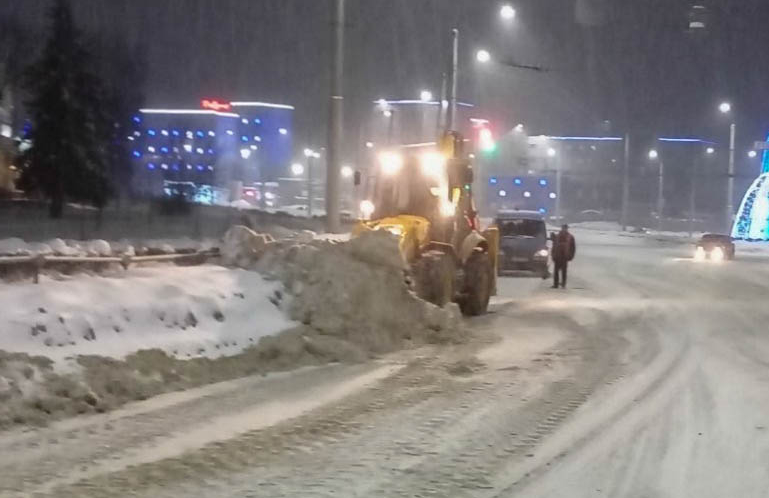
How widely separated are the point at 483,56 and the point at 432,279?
2102 cm

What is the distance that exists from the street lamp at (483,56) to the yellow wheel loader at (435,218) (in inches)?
673

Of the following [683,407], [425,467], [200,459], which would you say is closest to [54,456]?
[200,459]

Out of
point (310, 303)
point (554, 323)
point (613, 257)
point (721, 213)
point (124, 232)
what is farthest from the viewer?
point (721, 213)

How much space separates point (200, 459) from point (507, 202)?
95441 mm

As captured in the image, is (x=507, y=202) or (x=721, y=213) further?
(x=721, y=213)

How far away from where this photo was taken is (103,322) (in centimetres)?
1370

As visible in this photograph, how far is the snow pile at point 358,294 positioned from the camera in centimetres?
1675

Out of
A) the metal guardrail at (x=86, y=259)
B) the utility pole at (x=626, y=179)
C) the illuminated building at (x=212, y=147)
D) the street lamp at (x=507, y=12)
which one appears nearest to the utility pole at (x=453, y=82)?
the street lamp at (x=507, y=12)

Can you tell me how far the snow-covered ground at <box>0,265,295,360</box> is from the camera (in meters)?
12.9

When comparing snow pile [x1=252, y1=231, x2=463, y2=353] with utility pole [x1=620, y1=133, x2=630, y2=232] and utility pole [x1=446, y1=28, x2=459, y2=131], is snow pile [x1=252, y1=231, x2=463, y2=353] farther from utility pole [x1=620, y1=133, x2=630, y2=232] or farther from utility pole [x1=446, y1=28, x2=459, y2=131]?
utility pole [x1=620, y1=133, x2=630, y2=232]

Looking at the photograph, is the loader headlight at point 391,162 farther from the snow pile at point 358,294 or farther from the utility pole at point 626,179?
the utility pole at point 626,179

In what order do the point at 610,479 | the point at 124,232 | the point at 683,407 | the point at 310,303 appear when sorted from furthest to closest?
the point at 124,232, the point at 310,303, the point at 683,407, the point at 610,479

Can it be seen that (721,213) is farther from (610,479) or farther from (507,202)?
(610,479)

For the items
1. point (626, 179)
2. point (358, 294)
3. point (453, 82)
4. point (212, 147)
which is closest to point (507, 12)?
point (453, 82)
